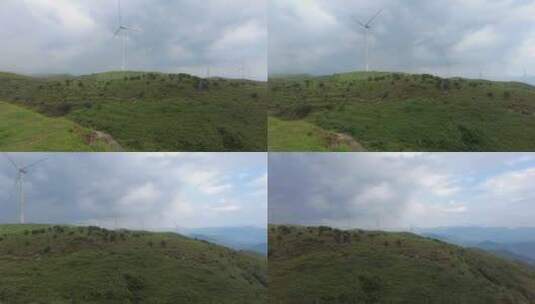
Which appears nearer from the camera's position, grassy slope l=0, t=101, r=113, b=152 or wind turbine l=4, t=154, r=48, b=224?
wind turbine l=4, t=154, r=48, b=224

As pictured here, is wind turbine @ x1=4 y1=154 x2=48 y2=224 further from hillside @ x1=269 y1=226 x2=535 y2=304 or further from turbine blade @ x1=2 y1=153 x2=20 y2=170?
hillside @ x1=269 y1=226 x2=535 y2=304

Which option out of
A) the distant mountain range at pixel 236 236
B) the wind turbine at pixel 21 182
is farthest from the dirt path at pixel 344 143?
the wind turbine at pixel 21 182

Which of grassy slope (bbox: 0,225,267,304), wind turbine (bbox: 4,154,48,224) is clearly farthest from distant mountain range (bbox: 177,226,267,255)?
wind turbine (bbox: 4,154,48,224)

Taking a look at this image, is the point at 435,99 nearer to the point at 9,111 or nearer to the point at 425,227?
the point at 425,227

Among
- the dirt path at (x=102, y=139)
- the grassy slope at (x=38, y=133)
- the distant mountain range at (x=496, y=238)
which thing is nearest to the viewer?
the distant mountain range at (x=496, y=238)

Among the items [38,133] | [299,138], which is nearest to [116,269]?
[38,133]

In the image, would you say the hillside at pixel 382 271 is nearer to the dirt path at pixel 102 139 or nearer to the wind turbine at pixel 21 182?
the dirt path at pixel 102 139

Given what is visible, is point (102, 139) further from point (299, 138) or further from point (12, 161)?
point (299, 138)

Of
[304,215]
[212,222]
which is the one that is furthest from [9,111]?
[304,215]

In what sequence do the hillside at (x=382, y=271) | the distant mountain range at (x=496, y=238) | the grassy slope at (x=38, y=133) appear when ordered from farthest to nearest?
the grassy slope at (x=38, y=133)
the distant mountain range at (x=496, y=238)
the hillside at (x=382, y=271)
